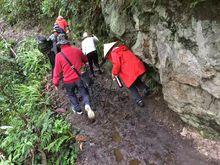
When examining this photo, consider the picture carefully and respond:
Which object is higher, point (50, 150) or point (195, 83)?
point (195, 83)

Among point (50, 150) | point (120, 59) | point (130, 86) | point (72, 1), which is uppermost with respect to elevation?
point (72, 1)

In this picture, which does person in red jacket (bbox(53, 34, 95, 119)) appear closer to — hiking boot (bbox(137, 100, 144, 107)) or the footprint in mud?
the footprint in mud

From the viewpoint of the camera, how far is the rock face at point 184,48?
21.0ft

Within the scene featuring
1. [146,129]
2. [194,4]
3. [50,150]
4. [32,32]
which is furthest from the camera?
[32,32]

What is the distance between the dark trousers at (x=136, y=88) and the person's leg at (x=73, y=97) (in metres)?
1.58

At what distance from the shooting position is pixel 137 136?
27.6 feet

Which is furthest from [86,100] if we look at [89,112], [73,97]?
[73,97]

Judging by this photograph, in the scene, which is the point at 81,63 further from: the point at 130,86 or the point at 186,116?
the point at 186,116

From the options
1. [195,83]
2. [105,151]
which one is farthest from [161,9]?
[105,151]

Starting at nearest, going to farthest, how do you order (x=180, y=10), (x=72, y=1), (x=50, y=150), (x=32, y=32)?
(x=180, y=10), (x=50, y=150), (x=72, y=1), (x=32, y=32)

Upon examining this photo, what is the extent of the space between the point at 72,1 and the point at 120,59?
457 cm

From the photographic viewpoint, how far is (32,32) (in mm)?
15523

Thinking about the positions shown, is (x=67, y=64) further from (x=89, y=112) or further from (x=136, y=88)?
(x=136, y=88)

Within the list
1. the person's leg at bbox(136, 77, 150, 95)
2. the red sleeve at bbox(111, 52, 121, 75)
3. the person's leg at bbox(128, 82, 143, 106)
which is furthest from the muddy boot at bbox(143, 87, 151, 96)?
the red sleeve at bbox(111, 52, 121, 75)
